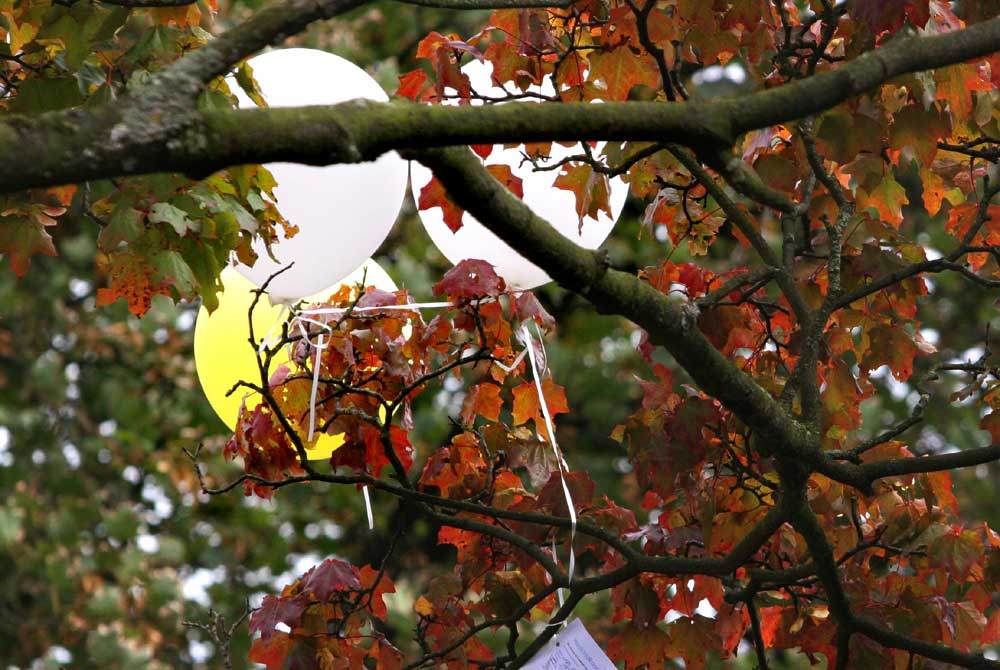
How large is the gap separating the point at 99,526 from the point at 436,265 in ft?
Result: 7.77

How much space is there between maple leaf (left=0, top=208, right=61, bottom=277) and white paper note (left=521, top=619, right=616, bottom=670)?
111cm

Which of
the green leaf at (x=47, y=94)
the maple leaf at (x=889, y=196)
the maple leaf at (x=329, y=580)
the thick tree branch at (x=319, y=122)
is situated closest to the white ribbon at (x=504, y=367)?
the maple leaf at (x=329, y=580)

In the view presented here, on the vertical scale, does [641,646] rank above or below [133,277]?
below

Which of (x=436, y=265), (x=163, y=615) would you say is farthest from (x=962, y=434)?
(x=163, y=615)

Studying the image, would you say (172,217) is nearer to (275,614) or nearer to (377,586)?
(275,614)

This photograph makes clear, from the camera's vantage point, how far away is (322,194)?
2375 millimetres

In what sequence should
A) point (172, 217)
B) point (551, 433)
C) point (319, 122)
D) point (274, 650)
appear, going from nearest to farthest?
point (319, 122) → point (172, 217) → point (551, 433) → point (274, 650)

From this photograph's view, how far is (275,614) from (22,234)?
0.81 metres

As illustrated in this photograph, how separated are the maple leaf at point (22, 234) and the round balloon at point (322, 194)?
35cm

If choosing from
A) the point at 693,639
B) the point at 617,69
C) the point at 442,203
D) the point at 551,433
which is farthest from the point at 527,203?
the point at 693,639

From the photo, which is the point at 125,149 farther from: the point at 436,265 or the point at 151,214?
the point at 436,265

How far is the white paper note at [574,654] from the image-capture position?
216cm

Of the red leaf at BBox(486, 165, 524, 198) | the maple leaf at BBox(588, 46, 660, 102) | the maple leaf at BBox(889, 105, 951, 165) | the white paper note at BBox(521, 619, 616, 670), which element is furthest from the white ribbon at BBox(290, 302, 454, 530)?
the maple leaf at BBox(889, 105, 951, 165)

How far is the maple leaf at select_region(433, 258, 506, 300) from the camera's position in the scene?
2.21 metres
